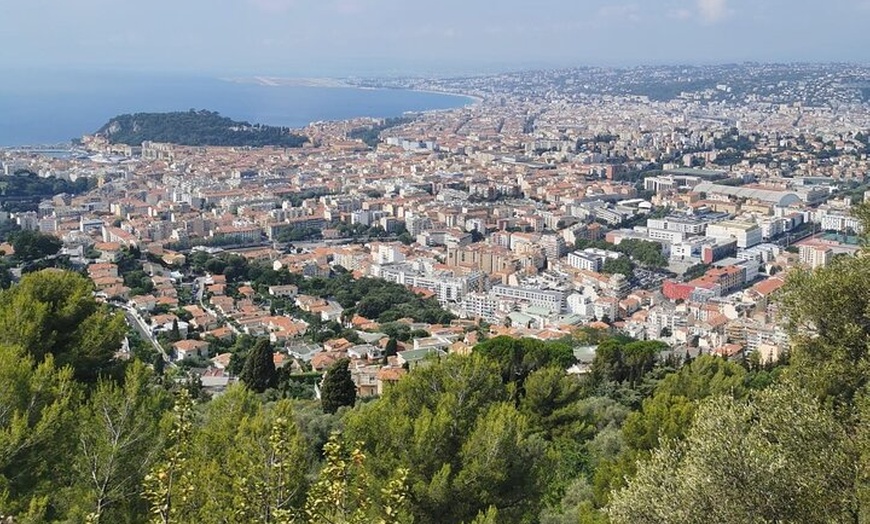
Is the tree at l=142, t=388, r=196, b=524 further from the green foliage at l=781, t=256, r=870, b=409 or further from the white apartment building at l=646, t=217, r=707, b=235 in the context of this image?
the white apartment building at l=646, t=217, r=707, b=235

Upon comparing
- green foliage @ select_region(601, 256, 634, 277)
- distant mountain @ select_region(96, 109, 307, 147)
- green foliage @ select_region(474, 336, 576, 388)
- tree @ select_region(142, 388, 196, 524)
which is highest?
tree @ select_region(142, 388, 196, 524)

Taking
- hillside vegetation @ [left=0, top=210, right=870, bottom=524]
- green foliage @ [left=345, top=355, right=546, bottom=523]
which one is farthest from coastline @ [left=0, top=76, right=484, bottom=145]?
green foliage @ [left=345, top=355, right=546, bottom=523]

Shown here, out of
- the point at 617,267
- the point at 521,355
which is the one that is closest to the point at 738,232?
the point at 617,267

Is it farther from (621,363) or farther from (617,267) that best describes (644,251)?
(621,363)

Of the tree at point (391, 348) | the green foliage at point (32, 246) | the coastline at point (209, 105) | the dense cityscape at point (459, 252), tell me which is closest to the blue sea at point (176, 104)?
the coastline at point (209, 105)

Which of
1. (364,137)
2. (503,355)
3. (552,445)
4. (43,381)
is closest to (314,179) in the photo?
(364,137)

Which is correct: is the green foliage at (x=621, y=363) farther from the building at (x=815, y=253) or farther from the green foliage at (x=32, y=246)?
the green foliage at (x=32, y=246)
